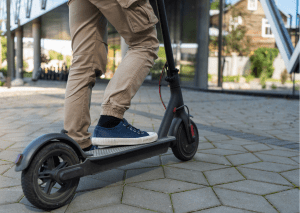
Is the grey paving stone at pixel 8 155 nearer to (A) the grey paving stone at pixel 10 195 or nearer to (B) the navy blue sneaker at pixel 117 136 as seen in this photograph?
(A) the grey paving stone at pixel 10 195

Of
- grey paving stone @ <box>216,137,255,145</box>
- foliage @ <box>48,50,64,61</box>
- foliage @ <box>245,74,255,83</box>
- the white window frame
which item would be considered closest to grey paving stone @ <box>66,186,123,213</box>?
grey paving stone @ <box>216,137,255,145</box>

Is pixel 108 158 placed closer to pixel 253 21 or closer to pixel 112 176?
pixel 112 176

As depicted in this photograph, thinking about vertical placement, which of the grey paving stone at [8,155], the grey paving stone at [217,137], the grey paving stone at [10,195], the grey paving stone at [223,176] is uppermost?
the grey paving stone at [8,155]

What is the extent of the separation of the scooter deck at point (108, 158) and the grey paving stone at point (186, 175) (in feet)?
0.69

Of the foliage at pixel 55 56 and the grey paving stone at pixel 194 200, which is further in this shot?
the foliage at pixel 55 56

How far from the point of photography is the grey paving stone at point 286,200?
63.3 inches

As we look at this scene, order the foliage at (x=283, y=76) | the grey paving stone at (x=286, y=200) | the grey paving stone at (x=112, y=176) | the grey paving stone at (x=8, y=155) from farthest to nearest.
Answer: the foliage at (x=283, y=76), the grey paving stone at (x=8, y=155), the grey paving stone at (x=112, y=176), the grey paving stone at (x=286, y=200)

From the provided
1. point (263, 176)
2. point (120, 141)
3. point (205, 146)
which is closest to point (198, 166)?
point (263, 176)

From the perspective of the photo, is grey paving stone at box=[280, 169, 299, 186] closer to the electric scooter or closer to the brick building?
the electric scooter

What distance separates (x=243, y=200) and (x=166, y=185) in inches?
18.1

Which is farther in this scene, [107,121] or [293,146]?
[293,146]

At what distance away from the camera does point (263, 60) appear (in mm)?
10258

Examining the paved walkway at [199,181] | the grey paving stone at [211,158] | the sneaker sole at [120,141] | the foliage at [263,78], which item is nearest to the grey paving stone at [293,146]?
the paved walkway at [199,181]

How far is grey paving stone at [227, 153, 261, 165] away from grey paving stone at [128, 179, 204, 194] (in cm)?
68
